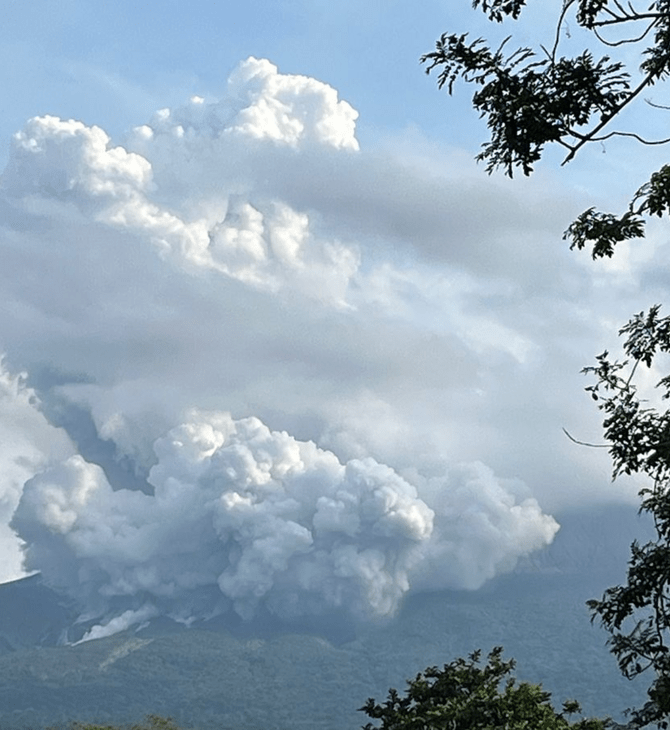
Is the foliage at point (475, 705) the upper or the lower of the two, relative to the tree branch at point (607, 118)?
lower

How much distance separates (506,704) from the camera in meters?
27.5

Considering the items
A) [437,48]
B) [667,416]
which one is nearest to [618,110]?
[437,48]

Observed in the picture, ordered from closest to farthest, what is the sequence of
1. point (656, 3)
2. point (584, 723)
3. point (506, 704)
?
point (656, 3)
point (506, 704)
point (584, 723)

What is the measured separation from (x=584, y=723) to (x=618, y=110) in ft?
71.0

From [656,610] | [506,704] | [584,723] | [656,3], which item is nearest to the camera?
[656,3]

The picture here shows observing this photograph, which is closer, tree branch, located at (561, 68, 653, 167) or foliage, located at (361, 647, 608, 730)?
tree branch, located at (561, 68, 653, 167)

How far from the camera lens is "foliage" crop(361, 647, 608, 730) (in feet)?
89.7

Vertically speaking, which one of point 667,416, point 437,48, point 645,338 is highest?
point 437,48

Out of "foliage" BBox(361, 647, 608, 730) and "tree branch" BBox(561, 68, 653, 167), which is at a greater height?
"tree branch" BBox(561, 68, 653, 167)

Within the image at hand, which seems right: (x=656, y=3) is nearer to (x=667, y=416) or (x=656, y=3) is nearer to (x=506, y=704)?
(x=667, y=416)

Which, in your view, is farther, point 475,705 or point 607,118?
point 475,705

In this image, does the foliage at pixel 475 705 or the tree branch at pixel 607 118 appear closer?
the tree branch at pixel 607 118

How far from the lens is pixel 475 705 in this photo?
90.5 ft

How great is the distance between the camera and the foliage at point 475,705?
89.7ft
